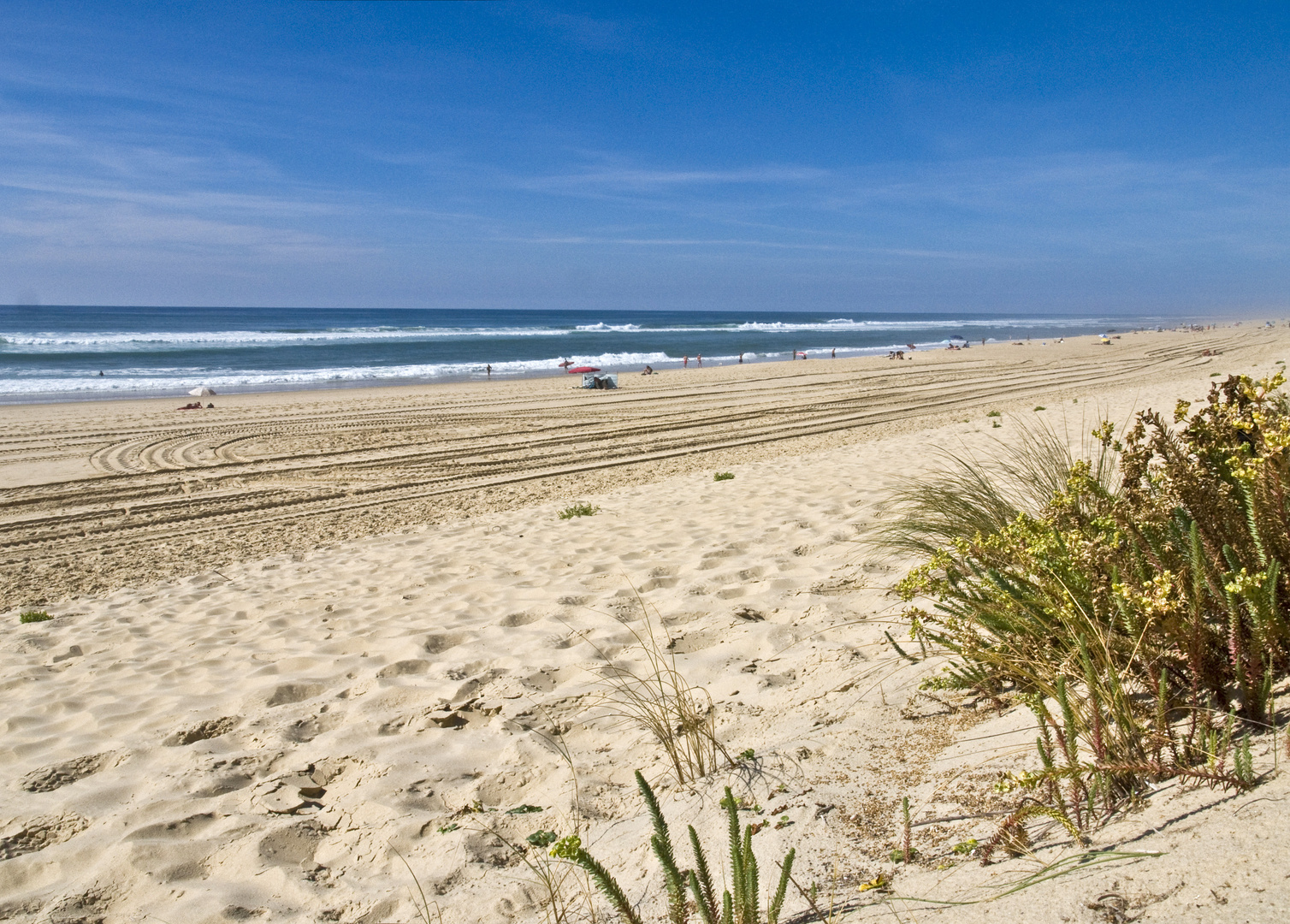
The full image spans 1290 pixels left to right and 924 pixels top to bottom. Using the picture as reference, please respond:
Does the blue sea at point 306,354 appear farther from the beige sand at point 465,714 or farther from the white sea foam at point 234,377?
the beige sand at point 465,714

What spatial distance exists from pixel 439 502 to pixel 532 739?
633 centimetres

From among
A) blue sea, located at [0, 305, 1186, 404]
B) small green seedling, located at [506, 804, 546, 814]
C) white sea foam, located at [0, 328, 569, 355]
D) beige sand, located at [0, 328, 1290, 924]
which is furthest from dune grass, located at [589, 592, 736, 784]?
white sea foam, located at [0, 328, 569, 355]

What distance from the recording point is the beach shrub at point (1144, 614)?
1.85 metres

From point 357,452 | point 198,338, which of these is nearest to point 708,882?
point 357,452

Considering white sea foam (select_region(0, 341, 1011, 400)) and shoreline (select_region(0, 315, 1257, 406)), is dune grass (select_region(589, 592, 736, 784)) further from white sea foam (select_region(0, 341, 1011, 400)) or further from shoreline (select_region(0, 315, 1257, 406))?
white sea foam (select_region(0, 341, 1011, 400))

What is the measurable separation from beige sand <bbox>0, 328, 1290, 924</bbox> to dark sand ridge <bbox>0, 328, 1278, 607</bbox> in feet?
0.37

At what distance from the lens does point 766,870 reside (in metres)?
2.05

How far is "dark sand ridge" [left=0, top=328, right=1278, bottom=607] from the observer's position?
7926 mm

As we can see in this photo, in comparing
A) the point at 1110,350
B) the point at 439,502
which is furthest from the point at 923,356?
the point at 439,502

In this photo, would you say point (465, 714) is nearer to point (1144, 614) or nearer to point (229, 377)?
point (1144, 614)

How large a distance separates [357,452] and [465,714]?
10.2 metres

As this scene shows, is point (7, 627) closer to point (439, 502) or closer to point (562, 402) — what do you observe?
point (439, 502)

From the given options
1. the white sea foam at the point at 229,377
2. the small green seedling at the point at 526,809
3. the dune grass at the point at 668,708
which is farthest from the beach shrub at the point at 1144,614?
the white sea foam at the point at 229,377

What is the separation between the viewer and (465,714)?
3514 mm
